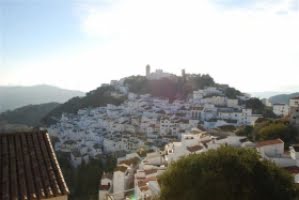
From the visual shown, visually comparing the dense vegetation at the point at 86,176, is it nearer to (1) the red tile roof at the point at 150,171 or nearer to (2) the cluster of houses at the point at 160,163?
(2) the cluster of houses at the point at 160,163

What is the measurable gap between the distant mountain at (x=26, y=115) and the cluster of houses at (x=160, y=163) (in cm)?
6837

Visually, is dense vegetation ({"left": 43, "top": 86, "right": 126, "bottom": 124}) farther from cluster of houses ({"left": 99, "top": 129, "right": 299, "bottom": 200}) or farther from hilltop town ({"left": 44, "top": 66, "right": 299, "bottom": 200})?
cluster of houses ({"left": 99, "top": 129, "right": 299, "bottom": 200})

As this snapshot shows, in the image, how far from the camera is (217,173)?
1719 cm

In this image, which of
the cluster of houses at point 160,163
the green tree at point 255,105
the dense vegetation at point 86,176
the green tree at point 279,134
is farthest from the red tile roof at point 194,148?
the green tree at point 255,105

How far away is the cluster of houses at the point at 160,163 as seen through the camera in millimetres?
26953

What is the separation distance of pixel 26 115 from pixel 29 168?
374ft

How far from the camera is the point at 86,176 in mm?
46719

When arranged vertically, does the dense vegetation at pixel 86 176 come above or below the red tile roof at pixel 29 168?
below

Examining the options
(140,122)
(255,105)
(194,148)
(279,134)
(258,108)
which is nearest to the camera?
(194,148)

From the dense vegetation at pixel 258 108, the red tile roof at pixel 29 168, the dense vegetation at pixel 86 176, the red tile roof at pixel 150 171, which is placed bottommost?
the dense vegetation at pixel 86 176

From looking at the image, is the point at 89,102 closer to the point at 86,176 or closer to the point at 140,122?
the point at 140,122

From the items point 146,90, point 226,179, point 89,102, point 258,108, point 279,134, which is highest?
point 146,90

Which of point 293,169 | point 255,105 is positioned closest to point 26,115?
point 255,105

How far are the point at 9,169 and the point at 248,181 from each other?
12991 millimetres
